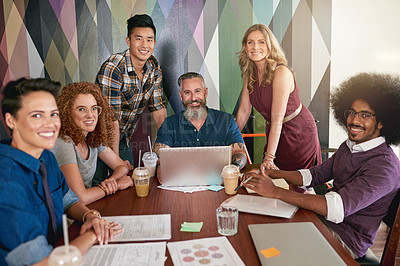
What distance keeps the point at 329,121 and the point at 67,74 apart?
267 centimetres

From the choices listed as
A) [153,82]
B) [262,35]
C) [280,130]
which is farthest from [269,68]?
[153,82]

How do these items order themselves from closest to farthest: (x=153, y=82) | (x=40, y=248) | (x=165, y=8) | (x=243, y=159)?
(x=40, y=248), (x=243, y=159), (x=153, y=82), (x=165, y=8)

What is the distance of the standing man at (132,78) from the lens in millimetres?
2895

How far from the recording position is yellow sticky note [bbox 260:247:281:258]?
1071mm

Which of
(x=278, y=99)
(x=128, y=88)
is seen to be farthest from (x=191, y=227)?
(x=128, y=88)

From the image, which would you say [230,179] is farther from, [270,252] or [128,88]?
[128,88]

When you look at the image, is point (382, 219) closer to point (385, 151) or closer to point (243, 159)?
point (385, 151)

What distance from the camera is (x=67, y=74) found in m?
3.49

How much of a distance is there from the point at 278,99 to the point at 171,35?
1.43m

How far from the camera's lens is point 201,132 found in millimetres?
2551

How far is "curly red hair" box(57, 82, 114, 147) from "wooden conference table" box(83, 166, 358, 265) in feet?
1.32

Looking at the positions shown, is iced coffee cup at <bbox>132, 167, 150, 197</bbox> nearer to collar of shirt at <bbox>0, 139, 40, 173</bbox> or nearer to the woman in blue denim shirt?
the woman in blue denim shirt

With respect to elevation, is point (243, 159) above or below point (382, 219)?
above

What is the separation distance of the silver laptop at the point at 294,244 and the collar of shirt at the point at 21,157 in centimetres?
76
